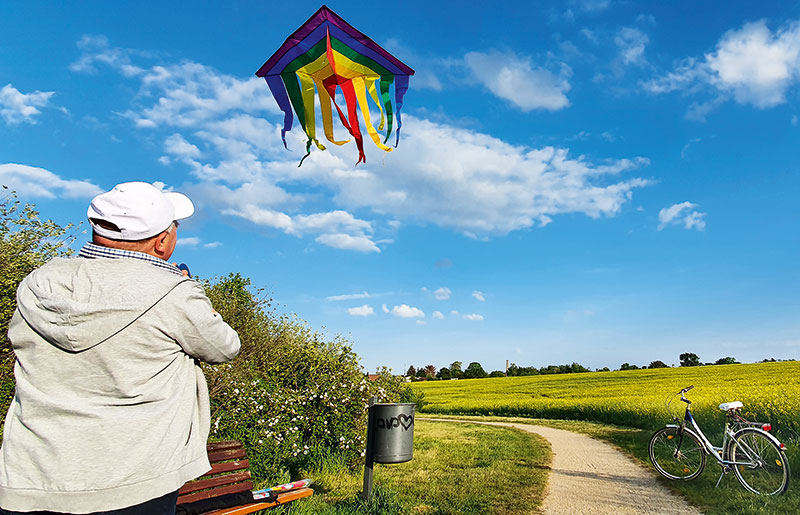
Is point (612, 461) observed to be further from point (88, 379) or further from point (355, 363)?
point (88, 379)

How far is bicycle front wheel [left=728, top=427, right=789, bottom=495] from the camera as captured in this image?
6453 mm

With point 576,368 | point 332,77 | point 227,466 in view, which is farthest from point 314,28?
point 576,368

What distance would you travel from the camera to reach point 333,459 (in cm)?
776

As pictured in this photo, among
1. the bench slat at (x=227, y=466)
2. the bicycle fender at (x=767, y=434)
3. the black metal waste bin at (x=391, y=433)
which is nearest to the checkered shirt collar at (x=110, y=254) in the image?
the bench slat at (x=227, y=466)

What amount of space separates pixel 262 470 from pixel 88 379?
5.43 metres

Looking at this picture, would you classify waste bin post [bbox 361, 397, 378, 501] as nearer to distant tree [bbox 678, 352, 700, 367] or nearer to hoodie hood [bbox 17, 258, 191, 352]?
hoodie hood [bbox 17, 258, 191, 352]

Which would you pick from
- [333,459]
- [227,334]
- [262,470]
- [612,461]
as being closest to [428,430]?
[612,461]

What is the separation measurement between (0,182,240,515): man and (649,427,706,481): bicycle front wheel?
767 centimetres

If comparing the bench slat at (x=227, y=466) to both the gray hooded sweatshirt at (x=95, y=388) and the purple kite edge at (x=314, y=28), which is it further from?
the purple kite edge at (x=314, y=28)

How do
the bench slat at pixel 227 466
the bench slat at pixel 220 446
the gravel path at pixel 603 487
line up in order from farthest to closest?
the gravel path at pixel 603 487 < the bench slat at pixel 220 446 < the bench slat at pixel 227 466

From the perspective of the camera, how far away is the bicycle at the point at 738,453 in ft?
21.5

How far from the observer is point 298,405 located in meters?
7.64

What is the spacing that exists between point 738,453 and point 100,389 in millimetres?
7707

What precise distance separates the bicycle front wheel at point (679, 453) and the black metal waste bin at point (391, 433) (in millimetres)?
4258
